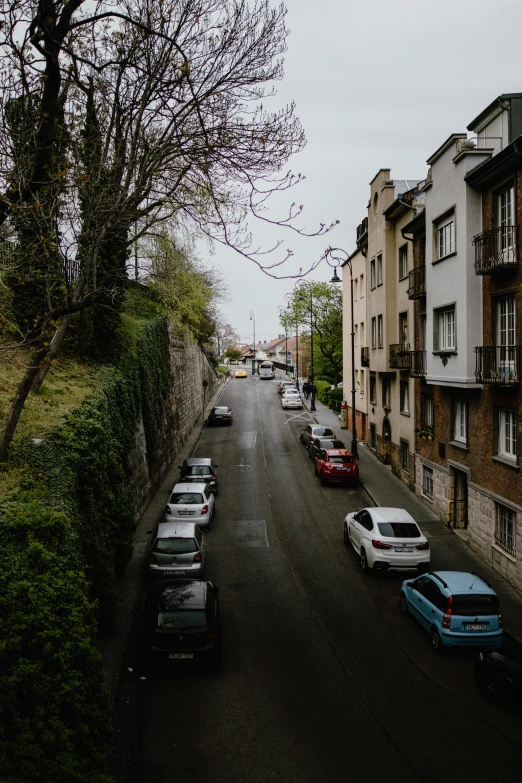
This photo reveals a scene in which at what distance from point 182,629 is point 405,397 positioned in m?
18.4

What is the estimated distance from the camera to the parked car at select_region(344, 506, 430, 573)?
1579cm

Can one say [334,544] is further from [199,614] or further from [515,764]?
[515,764]

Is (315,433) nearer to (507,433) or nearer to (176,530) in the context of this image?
(507,433)

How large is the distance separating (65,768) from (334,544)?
13.1 meters

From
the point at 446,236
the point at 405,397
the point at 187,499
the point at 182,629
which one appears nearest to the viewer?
the point at 182,629

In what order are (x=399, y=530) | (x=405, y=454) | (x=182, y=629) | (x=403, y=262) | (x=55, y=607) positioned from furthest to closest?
Answer: (x=403, y=262) < (x=405, y=454) < (x=399, y=530) < (x=182, y=629) < (x=55, y=607)

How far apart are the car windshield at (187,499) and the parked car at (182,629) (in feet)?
26.9

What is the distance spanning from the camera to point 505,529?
16.3 m

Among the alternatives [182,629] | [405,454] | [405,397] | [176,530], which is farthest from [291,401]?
[182,629]

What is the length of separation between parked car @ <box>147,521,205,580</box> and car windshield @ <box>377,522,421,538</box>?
5204mm

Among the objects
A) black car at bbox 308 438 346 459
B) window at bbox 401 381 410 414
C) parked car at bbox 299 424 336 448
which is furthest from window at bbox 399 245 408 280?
parked car at bbox 299 424 336 448

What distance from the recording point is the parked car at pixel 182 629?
10.7 metres

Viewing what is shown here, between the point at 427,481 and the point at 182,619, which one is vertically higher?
the point at 427,481

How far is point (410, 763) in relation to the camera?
26.8 feet
